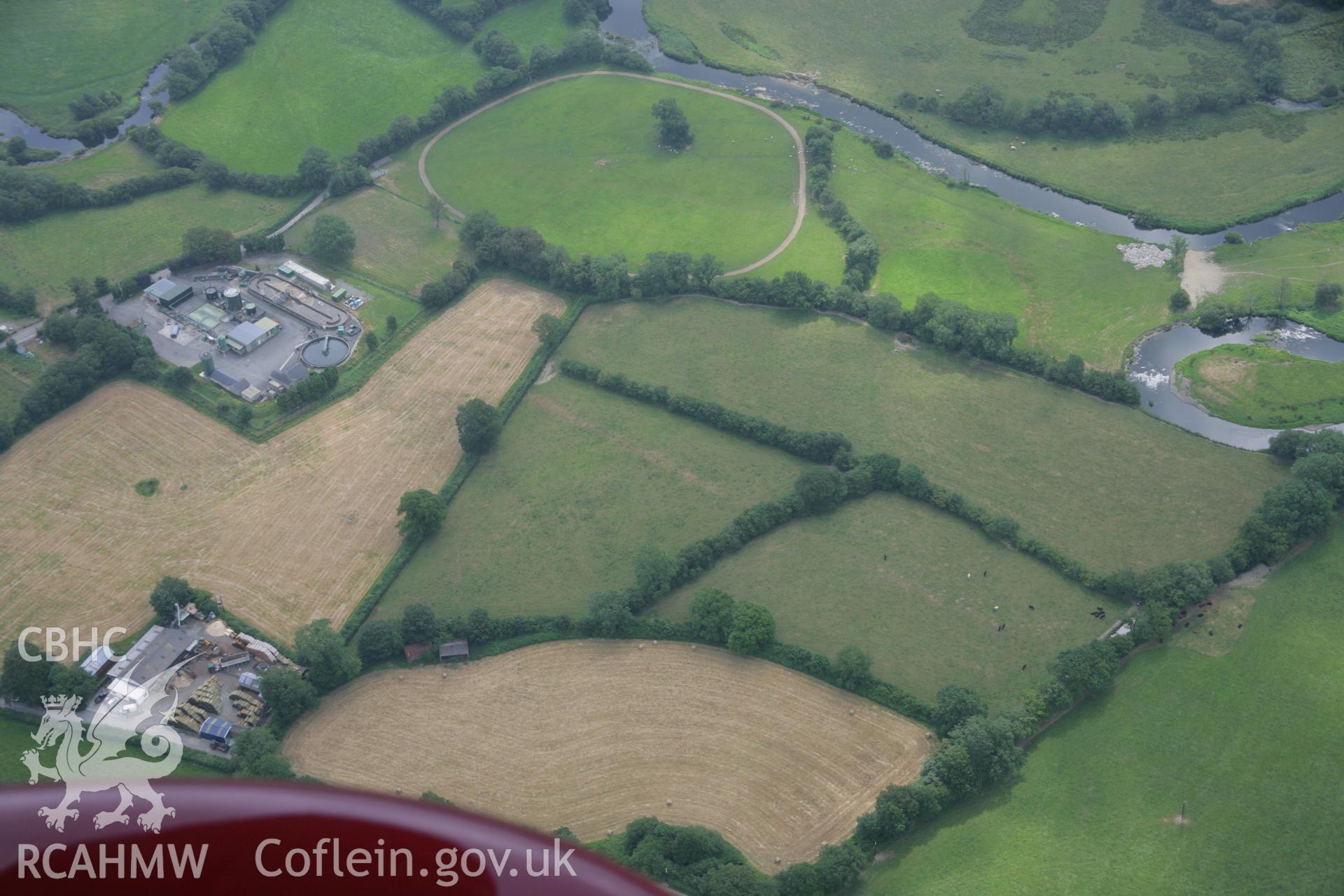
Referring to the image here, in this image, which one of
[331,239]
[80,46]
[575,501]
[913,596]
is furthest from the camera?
[80,46]

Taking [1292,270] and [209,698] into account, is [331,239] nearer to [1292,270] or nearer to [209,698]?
[209,698]

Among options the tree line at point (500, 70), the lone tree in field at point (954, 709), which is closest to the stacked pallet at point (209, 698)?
the lone tree in field at point (954, 709)

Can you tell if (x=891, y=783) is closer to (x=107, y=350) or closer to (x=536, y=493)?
(x=536, y=493)

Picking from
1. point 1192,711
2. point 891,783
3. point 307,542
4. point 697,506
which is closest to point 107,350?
point 307,542

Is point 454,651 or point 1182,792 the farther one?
point 454,651

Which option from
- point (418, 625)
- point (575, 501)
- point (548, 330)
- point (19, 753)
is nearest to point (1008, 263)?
point (548, 330)
